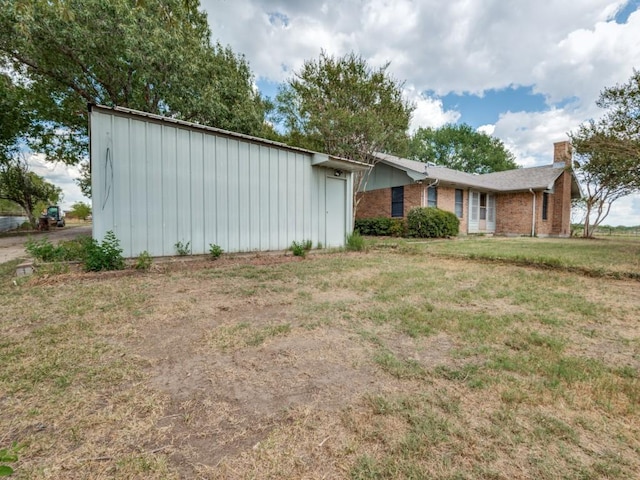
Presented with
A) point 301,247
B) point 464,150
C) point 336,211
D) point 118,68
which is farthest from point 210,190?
point 464,150

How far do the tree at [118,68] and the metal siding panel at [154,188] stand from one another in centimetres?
492

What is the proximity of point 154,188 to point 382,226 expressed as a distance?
36.2ft

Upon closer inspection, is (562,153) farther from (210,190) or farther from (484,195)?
(210,190)

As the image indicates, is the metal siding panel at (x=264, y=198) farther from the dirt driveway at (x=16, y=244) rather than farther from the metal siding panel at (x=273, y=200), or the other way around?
the dirt driveway at (x=16, y=244)

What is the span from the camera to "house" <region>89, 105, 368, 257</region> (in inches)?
209

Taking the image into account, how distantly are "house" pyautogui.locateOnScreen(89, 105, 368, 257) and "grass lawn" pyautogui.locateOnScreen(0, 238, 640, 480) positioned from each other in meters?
2.04

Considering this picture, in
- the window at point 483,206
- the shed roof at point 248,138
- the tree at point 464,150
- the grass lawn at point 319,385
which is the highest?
the tree at point 464,150

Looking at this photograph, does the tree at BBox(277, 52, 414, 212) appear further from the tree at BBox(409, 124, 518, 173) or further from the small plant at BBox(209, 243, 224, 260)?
the tree at BBox(409, 124, 518, 173)

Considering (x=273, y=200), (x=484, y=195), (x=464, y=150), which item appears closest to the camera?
(x=273, y=200)

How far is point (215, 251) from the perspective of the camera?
627 cm

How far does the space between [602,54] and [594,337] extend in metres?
12.9

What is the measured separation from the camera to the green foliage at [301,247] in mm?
7264

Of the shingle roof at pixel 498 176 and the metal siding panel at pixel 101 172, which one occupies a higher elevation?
the shingle roof at pixel 498 176

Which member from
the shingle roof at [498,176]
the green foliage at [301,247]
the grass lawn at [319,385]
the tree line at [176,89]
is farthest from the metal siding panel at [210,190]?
the shingle roof at [498,176]
